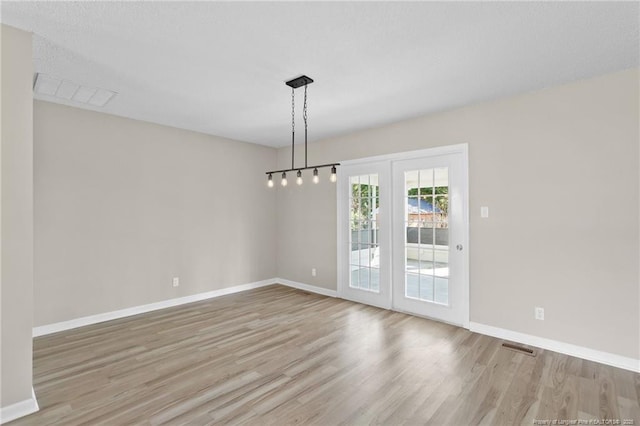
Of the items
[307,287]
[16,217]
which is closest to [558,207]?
[307,287]

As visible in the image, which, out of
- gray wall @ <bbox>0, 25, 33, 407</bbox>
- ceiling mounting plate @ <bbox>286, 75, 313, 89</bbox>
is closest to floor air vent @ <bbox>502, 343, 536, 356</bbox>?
ceiling mounting plate @ <bbox>286, 75, 313, 89</bbox>

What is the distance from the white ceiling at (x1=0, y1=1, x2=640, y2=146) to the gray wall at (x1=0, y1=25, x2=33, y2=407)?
1.01 feet

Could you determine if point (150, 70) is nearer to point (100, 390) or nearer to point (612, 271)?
point (100, 390)

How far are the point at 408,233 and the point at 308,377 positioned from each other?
2429 millimetres

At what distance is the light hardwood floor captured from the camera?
2.16 m

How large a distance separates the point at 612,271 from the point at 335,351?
2.71 metres

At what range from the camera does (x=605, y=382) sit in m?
2.56

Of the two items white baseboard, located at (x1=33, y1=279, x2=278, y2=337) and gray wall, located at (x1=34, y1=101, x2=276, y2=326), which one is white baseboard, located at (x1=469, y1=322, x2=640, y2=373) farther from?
gray wall, located at (x1=34, y1=101, x2=276, y2=326)

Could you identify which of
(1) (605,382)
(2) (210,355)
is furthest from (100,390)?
(1) (605,382)

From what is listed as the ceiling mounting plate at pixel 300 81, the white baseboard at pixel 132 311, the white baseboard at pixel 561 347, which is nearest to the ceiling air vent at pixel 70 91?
the ceiling mounting plate at pixel 300 81

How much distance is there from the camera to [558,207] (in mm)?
3139

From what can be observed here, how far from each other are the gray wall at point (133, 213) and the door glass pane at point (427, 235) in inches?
114

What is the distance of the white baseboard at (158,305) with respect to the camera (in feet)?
12.0

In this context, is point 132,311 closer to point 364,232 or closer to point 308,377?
point 308,377
